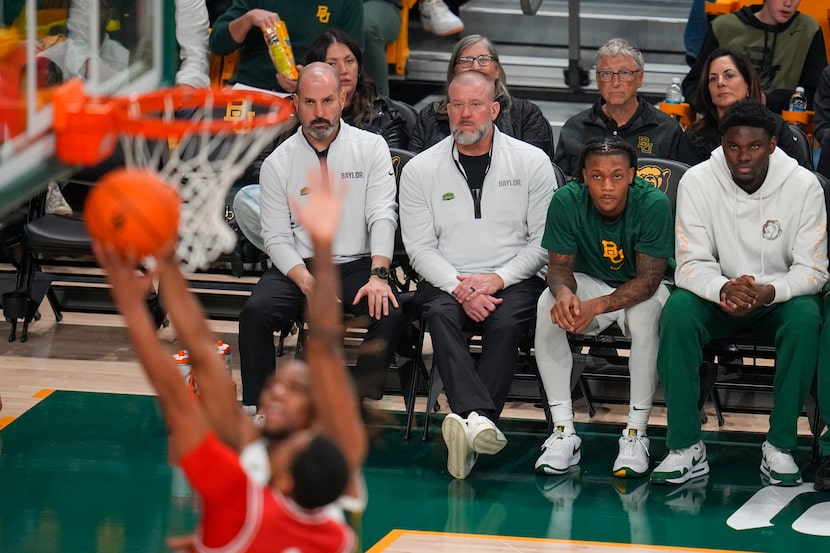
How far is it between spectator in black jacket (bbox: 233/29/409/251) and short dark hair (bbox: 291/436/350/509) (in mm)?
4149

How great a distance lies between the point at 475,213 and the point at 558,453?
3.90 ft

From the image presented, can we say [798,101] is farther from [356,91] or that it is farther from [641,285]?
[356,91]

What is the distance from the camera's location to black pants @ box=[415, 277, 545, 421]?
18.4 ft

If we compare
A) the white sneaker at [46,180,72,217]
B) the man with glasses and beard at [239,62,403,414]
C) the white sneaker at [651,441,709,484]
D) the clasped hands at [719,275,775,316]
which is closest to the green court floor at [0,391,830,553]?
the white sneaker at [651,441,709,484]

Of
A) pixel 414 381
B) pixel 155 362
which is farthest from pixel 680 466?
pixel 155 362

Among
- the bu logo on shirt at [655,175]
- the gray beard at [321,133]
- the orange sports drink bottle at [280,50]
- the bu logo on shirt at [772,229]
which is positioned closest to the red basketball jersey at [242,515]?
the bu logo on shirt at [772,229]

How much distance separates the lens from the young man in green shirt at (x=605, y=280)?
5633 millimetres

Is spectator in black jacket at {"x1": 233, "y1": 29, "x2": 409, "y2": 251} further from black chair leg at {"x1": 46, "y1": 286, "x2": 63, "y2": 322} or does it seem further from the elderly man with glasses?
black chair leg at {"x1": 46, "y1": 286, "x2": 63, "y2": 322}

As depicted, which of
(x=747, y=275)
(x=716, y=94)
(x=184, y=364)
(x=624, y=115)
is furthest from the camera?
(x=624, y=115)

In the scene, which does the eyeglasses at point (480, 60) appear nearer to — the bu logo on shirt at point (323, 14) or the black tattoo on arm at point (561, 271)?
the bu logo on shirt at point (323, 14)

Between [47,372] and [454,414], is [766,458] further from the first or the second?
[47,372]

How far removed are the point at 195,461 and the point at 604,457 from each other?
3486 millimetres

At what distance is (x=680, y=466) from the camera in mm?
5516

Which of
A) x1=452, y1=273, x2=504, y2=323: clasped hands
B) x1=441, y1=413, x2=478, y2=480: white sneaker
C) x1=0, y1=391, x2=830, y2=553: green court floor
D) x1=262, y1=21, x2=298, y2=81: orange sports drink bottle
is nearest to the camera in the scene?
x1=0, y1=391, x2=830, y2=553: green court floor
